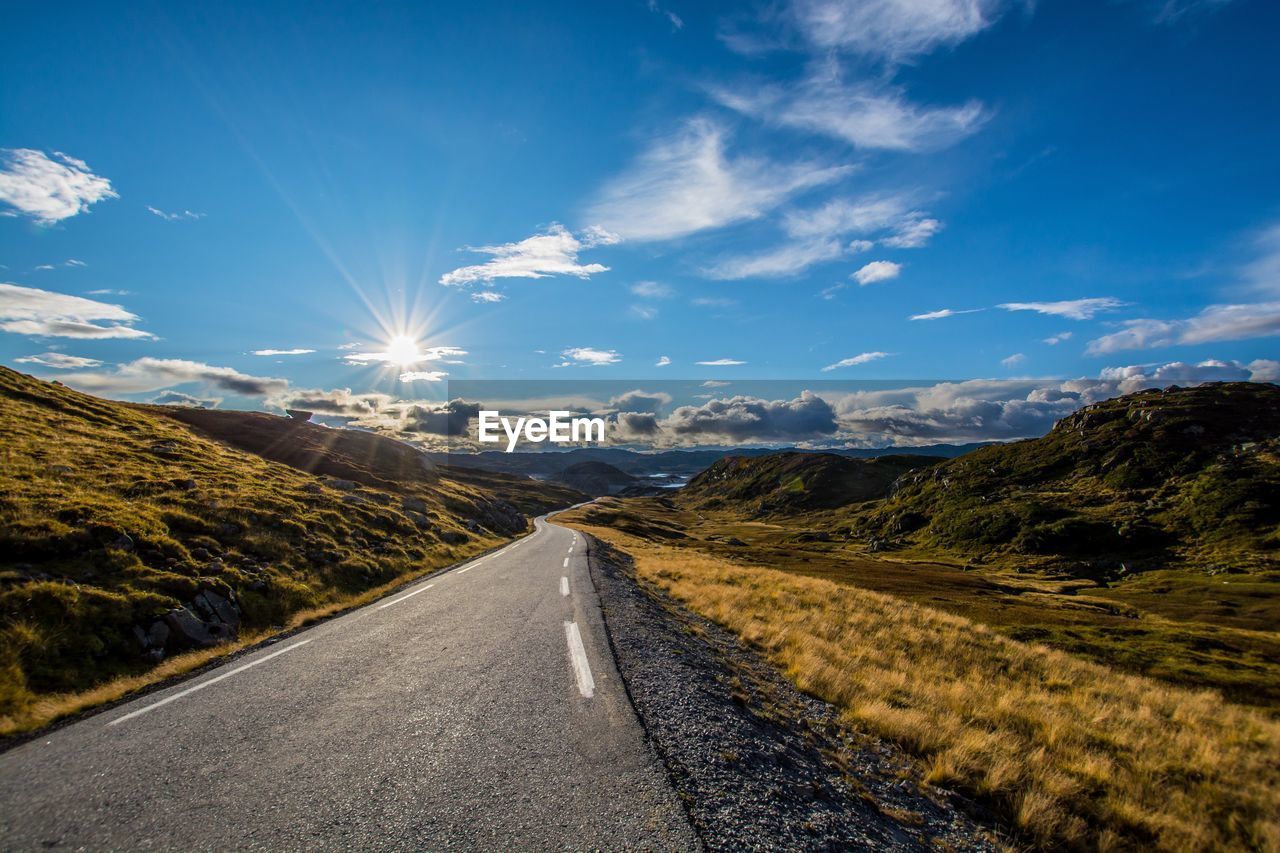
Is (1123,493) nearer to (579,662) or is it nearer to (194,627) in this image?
(579,662)

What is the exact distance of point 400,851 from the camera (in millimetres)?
4055

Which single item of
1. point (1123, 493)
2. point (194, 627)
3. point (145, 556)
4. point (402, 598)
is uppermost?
point (145, 556)

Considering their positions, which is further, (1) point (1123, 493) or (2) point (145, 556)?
(1) point (1123, 493)

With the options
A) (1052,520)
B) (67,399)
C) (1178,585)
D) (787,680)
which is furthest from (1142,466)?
(67,399)

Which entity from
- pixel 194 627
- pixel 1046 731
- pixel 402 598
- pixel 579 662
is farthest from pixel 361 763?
pixel 402 598

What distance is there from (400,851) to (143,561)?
573 inches

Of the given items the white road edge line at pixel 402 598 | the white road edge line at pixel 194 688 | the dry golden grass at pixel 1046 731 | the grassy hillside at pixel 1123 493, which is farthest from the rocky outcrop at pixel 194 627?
the grassy hillside at pixel 1123 493

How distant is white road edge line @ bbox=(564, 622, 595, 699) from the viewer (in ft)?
25.9

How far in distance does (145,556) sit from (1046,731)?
850 inches

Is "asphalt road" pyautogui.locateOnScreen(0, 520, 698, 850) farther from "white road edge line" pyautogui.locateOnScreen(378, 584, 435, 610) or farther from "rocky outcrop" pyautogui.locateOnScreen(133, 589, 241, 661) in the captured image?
"white road edge line" pyautogui.locateOnScreen(378, 584, 435, 610)

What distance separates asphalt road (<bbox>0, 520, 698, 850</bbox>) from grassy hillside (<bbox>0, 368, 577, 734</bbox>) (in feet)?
8.08

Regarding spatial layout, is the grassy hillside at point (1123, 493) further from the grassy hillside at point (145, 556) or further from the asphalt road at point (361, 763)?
the asphalt road at point (361, 763)

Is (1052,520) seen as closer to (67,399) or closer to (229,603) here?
(229,603)

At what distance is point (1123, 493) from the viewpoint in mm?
119688
